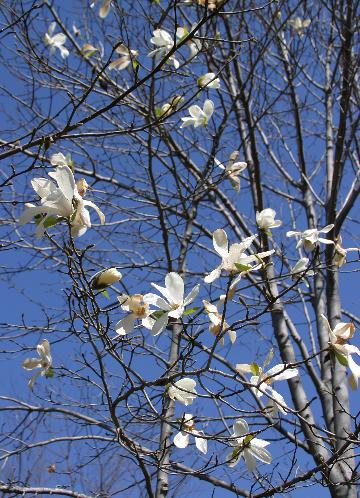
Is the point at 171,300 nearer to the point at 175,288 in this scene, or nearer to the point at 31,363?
the point at 175,288

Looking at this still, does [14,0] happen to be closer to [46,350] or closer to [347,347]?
[46,350]

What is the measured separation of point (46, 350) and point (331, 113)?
2976 mm

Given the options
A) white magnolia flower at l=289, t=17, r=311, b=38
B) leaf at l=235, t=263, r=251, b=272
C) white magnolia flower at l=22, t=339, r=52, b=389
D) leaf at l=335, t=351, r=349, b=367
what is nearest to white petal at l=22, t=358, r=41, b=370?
white magnolia flower at l=22, t=339, r=52, b=389

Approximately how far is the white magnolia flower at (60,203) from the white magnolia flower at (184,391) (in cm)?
47

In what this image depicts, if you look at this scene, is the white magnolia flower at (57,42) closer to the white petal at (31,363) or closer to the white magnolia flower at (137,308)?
the white petal at (31,363)

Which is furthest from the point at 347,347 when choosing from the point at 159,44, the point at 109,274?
the point at 159,44

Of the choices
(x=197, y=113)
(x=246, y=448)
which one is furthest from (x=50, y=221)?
(x=197, y=113)

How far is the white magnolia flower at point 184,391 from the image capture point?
154 centimetres

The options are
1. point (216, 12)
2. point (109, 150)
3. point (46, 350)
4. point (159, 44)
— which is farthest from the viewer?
point (109, 150)

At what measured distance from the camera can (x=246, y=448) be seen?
5.42 ft

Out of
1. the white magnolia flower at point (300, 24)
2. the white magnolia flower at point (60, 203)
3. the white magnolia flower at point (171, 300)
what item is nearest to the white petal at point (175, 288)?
the white magnolia flower at point (171, 300)

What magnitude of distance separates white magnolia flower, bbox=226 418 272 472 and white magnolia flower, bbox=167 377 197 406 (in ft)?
0.54

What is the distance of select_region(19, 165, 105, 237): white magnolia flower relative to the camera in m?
1.26

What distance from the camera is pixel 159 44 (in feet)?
7.42
